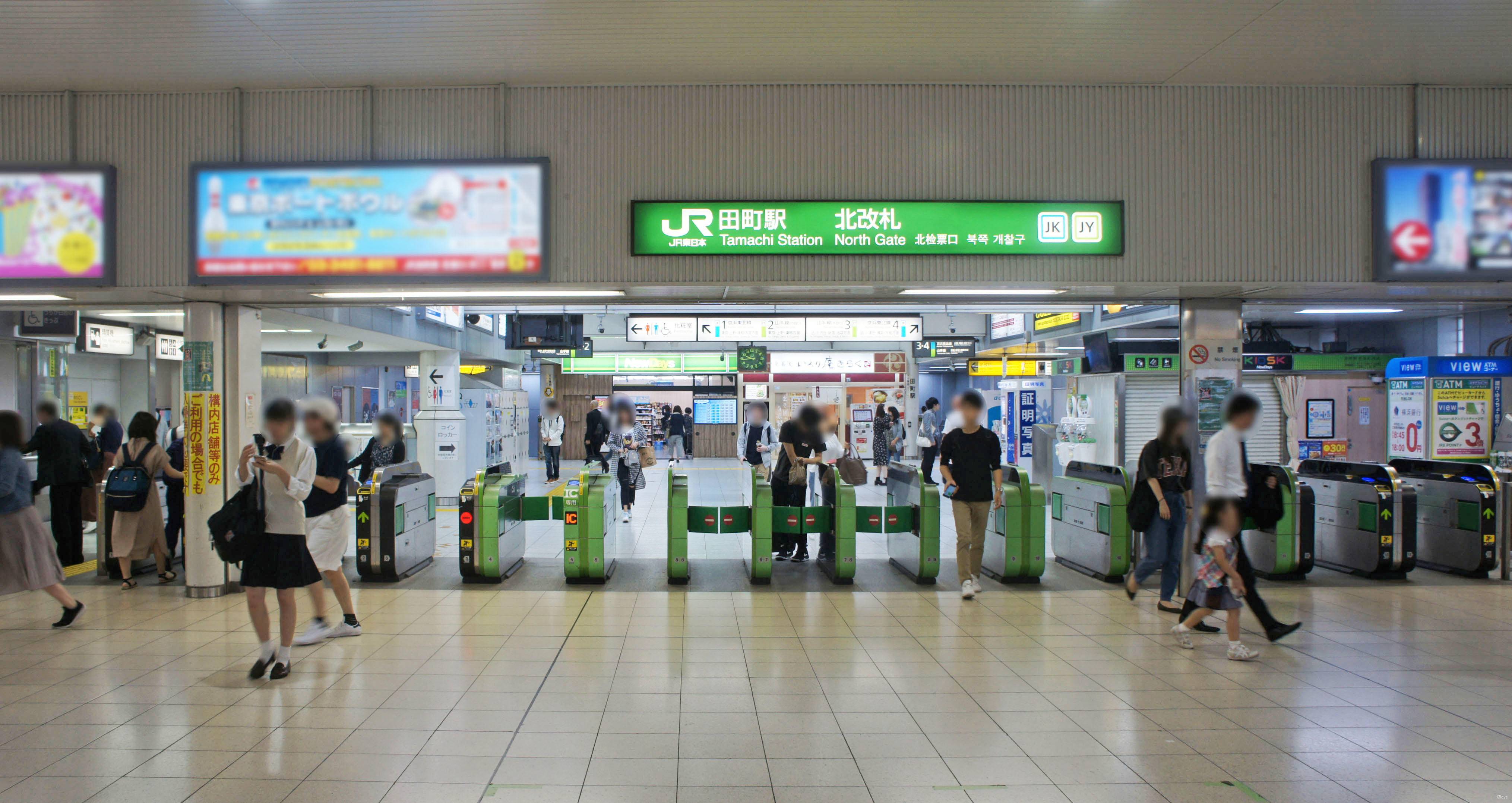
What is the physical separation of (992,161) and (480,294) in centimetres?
403

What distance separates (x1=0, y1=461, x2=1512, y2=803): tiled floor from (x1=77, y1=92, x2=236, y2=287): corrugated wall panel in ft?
8.94

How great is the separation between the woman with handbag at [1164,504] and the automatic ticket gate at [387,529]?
622cm

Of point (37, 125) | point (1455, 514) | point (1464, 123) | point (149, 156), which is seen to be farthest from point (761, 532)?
point (1455, 514)

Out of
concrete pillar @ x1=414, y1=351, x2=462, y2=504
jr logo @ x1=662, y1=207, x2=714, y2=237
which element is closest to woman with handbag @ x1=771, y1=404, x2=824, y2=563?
jr logo @ x1=662, y1=207, x2=714, y2=237

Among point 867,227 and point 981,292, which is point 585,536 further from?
point 981,292

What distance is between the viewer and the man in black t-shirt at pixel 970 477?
249 inches

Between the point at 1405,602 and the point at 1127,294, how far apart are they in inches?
131

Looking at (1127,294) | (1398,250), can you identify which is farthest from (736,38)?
(1398,250)

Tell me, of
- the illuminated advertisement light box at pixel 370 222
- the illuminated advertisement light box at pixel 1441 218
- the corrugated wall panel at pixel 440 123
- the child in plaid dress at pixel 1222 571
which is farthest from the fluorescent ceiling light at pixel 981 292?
the corrugated wall panel at pixel 440 123

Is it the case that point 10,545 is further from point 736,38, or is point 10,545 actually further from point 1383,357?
point 1383,357

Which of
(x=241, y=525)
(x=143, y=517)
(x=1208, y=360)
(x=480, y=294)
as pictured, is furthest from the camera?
(x=143, y=517)

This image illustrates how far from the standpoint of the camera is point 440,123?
5.81 meters

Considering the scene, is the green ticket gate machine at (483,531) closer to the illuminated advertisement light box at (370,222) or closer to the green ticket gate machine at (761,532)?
the green ticket gate machine at (761,532)

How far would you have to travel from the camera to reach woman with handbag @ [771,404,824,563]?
25.3 feet
